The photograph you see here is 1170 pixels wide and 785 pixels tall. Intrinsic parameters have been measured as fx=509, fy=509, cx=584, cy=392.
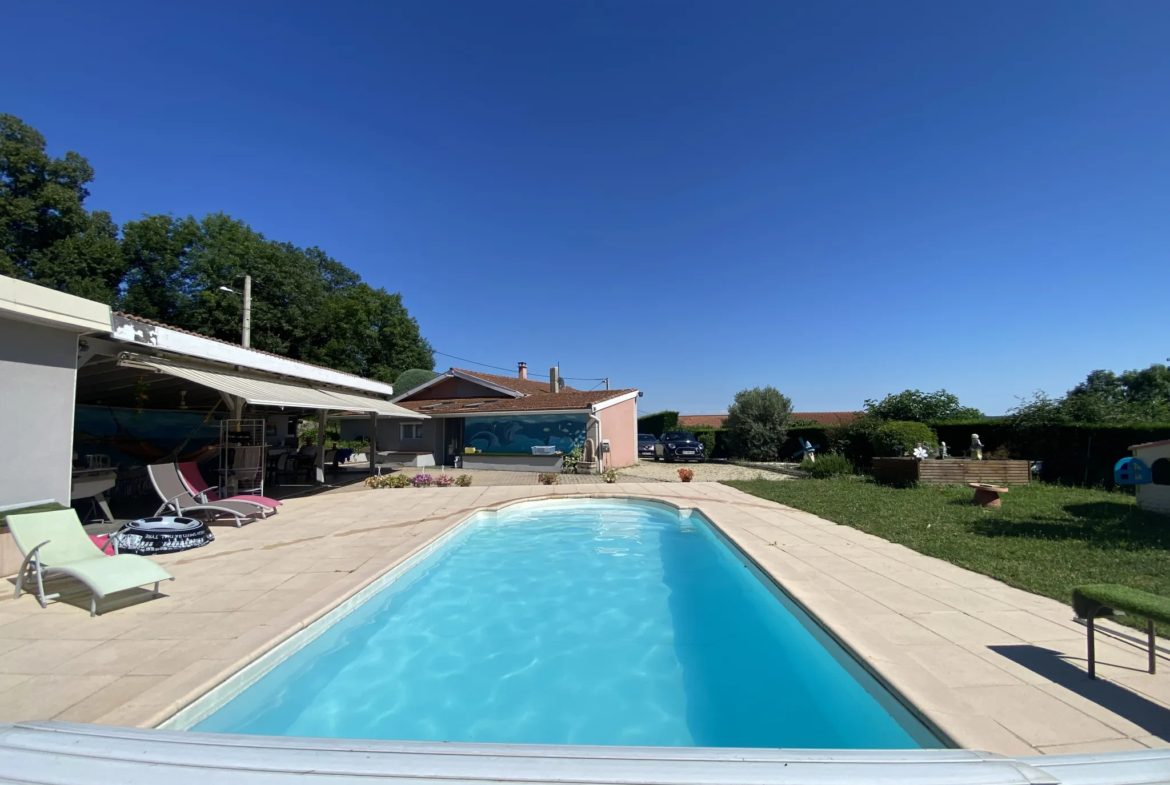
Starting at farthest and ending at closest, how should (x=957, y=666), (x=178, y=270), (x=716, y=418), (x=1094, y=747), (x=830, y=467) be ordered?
1. (x=716, y=418)
2. (x=178, y=270)
3. (x=830, y=467)
4. (x=957, y=666)
5. (x=1094, y=747)

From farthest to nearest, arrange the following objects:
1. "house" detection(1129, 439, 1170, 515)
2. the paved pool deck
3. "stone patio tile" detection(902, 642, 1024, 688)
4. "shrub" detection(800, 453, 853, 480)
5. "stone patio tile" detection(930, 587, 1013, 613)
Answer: "shrub" detection(800, 453, 853, 480)
"house" detection(1129, 439, 1170, 515)
"stone patio tile" detection(930, 587, 1013, 613)
"stone patio tile" detection(902, 642, 1024, 688)
the paved pool deck

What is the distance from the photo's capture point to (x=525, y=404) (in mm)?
23922

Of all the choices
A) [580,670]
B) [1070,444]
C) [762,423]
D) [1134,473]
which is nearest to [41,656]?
[580,670]

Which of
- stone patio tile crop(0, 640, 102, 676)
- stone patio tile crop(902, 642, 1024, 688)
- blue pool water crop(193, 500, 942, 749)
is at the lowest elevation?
blue pool water crop(193, 500, 942, 749)

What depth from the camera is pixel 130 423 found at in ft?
51.0

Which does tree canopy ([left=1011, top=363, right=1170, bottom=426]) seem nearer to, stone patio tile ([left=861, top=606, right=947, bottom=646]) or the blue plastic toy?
the blue plastic toy

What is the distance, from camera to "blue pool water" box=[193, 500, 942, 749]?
412 centimetres

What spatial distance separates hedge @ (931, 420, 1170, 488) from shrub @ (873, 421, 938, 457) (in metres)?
2.37

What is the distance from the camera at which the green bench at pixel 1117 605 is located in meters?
2.96

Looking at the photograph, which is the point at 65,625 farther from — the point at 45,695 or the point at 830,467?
the point at 830,467

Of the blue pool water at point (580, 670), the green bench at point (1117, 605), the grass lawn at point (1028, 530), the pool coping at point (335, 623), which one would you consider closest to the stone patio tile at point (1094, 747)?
the pool coping at point (335, 623)

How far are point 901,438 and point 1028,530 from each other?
8923 mm

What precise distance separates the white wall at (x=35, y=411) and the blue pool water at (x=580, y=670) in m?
4.74

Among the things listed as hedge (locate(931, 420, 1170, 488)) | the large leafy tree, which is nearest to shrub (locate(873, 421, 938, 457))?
hedge (locate(931, 420, 1170, 488))
